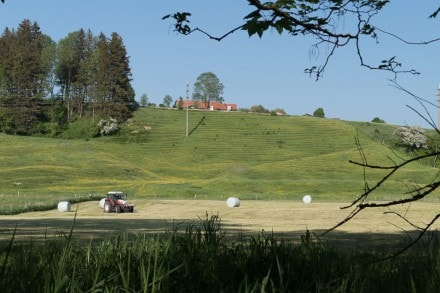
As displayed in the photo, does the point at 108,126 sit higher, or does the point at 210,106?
the point at 210,106

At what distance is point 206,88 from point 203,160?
84784mm

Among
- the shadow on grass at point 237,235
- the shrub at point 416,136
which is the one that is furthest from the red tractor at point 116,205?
the shrub at point 416,136

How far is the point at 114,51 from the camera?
4705 inches

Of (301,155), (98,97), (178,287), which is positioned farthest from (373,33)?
(98,97)

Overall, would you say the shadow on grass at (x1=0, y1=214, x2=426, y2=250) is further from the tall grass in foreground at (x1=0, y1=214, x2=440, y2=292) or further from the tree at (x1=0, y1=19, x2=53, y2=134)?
the tree at (x1=0, y1=19, x2=53, y2=134)

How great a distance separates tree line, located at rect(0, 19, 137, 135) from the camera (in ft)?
379

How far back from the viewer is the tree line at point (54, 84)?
115 m

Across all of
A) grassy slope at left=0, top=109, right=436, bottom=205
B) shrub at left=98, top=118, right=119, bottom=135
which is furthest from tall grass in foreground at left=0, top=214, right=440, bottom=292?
shrub at left=98, top=118, right=119, bottom=135

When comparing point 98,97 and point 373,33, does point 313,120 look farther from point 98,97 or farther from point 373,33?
point 373,33

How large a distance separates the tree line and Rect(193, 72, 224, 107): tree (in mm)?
50458

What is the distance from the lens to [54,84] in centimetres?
12888

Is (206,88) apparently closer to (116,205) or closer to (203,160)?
(203,160)

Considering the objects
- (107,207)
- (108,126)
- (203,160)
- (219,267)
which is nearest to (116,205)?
(107,207)

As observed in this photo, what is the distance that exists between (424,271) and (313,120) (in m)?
125
